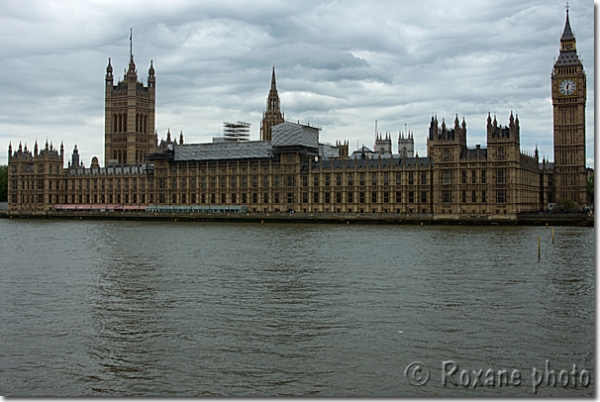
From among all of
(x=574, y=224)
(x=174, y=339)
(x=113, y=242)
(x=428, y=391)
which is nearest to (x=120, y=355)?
(x=174, y=339)

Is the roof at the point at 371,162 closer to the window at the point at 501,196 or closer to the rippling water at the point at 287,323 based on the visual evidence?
the window at the point at 501,196

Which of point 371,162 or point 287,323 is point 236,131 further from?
point 287,323

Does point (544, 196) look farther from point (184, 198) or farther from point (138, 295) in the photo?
point (138, 295)

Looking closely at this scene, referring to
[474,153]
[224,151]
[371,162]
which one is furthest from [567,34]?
[224,151]

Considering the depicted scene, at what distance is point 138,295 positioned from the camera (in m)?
29.3

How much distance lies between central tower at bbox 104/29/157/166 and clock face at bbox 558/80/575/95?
87383 mm

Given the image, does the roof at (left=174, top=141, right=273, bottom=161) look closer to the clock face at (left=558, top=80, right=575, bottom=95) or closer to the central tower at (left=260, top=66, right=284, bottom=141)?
the central tower at (left=260, top=66, right=284, bottom=141)

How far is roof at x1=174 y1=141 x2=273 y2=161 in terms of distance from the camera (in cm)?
11231

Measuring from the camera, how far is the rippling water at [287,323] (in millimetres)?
18078

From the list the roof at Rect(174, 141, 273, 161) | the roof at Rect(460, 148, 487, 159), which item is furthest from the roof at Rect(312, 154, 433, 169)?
the roof at Rect(174, 141, 273, 161)

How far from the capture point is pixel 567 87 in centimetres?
10506

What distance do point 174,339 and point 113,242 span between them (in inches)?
1534

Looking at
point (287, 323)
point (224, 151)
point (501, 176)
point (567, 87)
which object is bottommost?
point (287, 323)

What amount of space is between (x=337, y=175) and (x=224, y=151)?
2156cm
